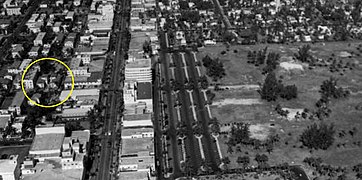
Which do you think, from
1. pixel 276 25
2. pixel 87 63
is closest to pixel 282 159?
pixel 87 63

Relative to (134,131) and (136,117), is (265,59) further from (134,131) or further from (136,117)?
(134,131)

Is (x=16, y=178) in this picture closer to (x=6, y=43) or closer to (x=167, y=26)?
(x=6, y=43)

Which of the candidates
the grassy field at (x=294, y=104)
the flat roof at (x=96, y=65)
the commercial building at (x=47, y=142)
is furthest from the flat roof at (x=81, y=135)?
the flat roof at (x=96, y=65)

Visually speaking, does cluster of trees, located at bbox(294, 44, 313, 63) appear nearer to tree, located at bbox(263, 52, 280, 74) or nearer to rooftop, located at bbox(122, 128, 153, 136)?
tree, located at bbox(263, 52, 280, 74)

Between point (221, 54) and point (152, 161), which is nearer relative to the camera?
point (152, 161)

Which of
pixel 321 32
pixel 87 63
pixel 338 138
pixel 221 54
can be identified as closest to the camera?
pixel 338 138

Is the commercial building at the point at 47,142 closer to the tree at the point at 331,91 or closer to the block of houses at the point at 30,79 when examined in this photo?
the block of houses at the point at 30,79
